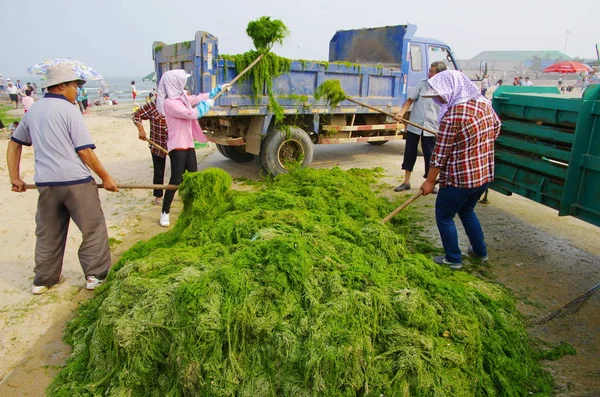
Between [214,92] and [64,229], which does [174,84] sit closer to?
[214,92]

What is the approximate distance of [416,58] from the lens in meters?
8.66

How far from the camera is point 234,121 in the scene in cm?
717

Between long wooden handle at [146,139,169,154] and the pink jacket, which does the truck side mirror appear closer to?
the pink jacket

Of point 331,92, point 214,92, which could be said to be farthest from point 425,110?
point 214,92

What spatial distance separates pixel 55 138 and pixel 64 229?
0.85 metres

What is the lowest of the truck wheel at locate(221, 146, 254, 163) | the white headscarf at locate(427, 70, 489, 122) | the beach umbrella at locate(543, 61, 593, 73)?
the truck wheel at locate(221, 146, 254, 163)

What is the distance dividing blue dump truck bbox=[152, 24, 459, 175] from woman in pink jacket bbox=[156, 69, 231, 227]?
A: 42.7 inches

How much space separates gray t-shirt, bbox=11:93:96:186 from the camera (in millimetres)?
3477

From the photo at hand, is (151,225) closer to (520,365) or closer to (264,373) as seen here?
(264,373)

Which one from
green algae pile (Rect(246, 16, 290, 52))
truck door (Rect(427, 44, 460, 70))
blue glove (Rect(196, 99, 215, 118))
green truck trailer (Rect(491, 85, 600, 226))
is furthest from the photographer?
truck door (Rect(427, 44, 460, 70))

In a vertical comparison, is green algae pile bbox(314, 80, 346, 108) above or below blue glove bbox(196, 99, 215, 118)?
above

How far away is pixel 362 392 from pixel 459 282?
141 cm

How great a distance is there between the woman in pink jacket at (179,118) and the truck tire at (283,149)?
1.90 m

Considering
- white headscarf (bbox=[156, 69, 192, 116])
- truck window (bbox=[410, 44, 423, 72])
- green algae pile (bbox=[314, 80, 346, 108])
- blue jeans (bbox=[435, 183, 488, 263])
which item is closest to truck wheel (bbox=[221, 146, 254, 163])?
green algae pile (bbox=[314, 80, 346, 108])
